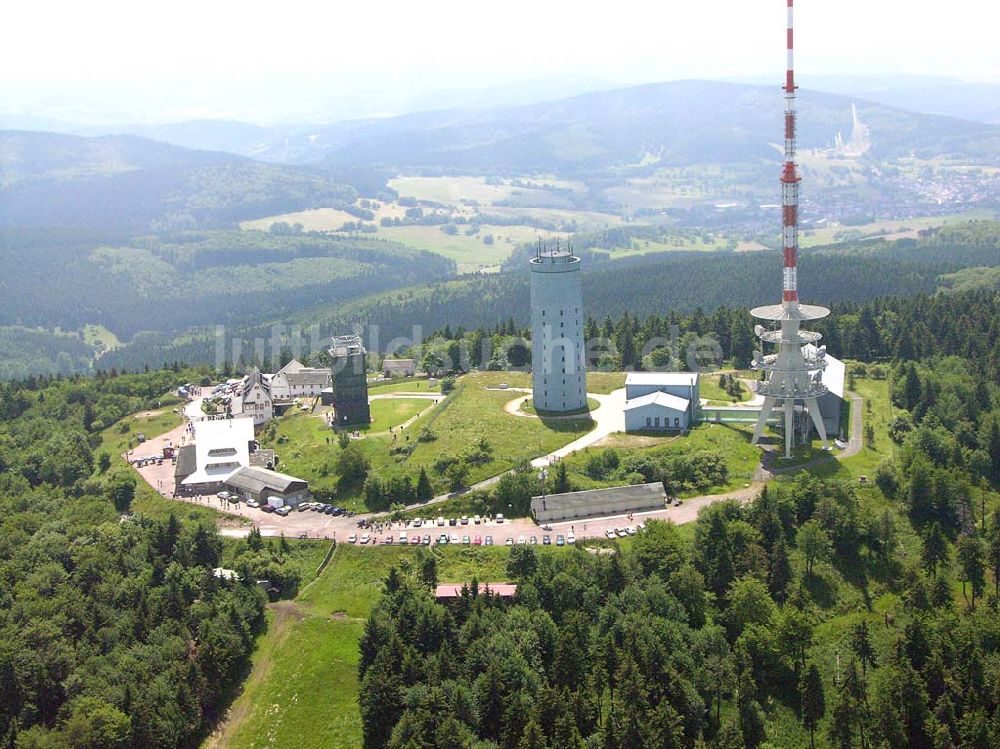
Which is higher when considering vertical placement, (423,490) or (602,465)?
(602,465)

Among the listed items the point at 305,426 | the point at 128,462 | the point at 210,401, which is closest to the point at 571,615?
the point at 305,426

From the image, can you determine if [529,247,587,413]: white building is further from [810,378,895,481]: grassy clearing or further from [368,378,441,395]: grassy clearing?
[810,378,895,481]: grassy clearing

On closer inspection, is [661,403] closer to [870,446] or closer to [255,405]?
[870,446]

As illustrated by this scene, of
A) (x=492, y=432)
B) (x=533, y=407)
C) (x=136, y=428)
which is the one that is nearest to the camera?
(x=492, y=432)

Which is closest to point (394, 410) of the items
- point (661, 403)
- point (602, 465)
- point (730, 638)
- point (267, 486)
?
point (267, 486)

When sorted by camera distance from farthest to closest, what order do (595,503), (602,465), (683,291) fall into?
1. (683,291)
2. (602,465)
3. (595,503)

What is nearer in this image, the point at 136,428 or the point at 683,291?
the point at 136,428

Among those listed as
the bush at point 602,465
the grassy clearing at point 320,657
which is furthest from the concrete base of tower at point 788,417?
the grassy clearing at point 320,657
